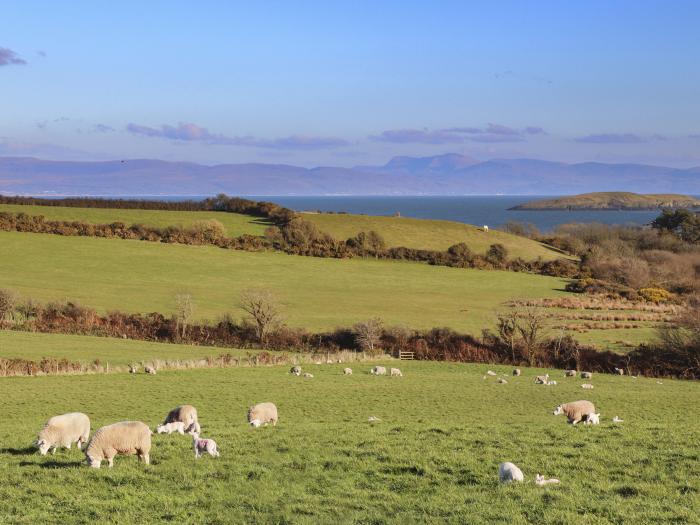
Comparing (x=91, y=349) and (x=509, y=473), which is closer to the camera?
(x=509, y=473)

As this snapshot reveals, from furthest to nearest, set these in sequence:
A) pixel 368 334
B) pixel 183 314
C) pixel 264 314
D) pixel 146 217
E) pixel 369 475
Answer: pixel 146 217
pixel 183 314
pixel 264 314
pixel 368 334
pixel 369 475

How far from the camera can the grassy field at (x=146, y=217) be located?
350ft

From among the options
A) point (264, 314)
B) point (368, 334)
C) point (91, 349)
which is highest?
point (264, 314)

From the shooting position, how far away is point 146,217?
111 meters

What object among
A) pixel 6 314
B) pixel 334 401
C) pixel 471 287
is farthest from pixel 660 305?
pixel 6 314

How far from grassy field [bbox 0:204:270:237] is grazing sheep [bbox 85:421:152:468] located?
9158 cm

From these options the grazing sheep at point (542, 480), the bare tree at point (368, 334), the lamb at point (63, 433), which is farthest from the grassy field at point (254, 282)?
the grazing sheep at point (542, 480)

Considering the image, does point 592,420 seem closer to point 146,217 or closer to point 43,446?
point 43,446

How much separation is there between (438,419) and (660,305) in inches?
2292

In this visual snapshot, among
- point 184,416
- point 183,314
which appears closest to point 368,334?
point 183,314

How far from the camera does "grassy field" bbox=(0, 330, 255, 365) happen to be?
43.4 m

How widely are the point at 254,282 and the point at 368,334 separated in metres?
31.1

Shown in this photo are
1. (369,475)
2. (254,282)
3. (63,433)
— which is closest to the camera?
(369,475)

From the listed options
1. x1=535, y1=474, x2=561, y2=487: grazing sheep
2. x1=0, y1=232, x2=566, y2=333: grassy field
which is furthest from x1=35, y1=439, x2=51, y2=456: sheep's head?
x1=0, y1=232, x2=566, y2=333: grassy field
